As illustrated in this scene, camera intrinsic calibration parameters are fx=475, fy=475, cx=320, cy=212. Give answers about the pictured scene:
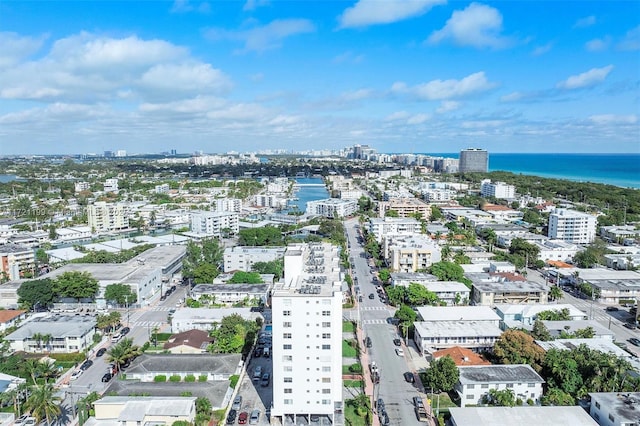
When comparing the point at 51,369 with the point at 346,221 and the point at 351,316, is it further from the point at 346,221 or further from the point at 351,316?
the point at 346,221

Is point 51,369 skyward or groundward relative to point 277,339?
groundward

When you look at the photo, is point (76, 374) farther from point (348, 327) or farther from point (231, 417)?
point (348, 327)

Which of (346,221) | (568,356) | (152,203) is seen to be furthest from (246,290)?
(152,203)

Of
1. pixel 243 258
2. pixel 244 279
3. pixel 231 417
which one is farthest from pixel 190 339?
pixel 243 258

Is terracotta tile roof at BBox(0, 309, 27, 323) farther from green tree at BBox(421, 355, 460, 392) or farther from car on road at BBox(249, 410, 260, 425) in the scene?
green tree at BBox(421, 355, 460, 392)

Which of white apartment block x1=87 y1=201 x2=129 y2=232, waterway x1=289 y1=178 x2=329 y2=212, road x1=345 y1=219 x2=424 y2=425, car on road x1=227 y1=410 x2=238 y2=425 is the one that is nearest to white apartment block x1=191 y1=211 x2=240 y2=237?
white apartment block x1=87 y1=201 x2=129 y2=232

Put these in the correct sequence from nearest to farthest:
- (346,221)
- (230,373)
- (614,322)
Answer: (230,373)
(614,322)
(346,221)
